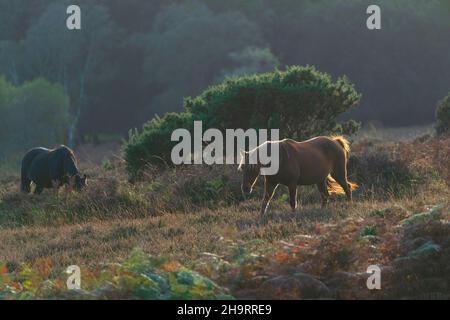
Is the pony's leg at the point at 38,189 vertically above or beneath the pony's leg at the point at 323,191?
beneath

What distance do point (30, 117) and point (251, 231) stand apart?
39897mm

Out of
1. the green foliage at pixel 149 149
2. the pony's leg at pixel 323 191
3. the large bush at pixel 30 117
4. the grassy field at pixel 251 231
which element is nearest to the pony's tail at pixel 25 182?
the grassy field at pixel 251 231

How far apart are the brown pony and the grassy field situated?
0.41 metres

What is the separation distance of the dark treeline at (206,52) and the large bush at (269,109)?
32987mm

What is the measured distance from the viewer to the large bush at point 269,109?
2158 cm

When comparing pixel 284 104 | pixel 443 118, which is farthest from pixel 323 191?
pixel 443 118

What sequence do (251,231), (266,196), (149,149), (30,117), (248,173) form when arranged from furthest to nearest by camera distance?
(30,117)
(149,149)
(266,196)
(248,173)
(251,231)

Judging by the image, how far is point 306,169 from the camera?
1465 centimetres

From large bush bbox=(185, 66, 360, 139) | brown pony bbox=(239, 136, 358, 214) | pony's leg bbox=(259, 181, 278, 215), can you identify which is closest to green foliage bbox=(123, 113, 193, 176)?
large bush bbox=(185, 66, 360, 139)

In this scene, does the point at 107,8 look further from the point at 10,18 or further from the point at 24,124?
the point at 24,124

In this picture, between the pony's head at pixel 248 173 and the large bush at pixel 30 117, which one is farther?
the large bush at pixel 30 117

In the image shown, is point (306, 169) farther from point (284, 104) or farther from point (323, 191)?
point (284, 104)

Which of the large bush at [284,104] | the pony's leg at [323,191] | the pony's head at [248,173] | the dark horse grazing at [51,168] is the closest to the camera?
the pony's head at [248,173]

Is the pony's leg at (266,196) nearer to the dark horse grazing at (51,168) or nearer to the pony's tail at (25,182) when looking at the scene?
the dark horse grazing at (51,168)
